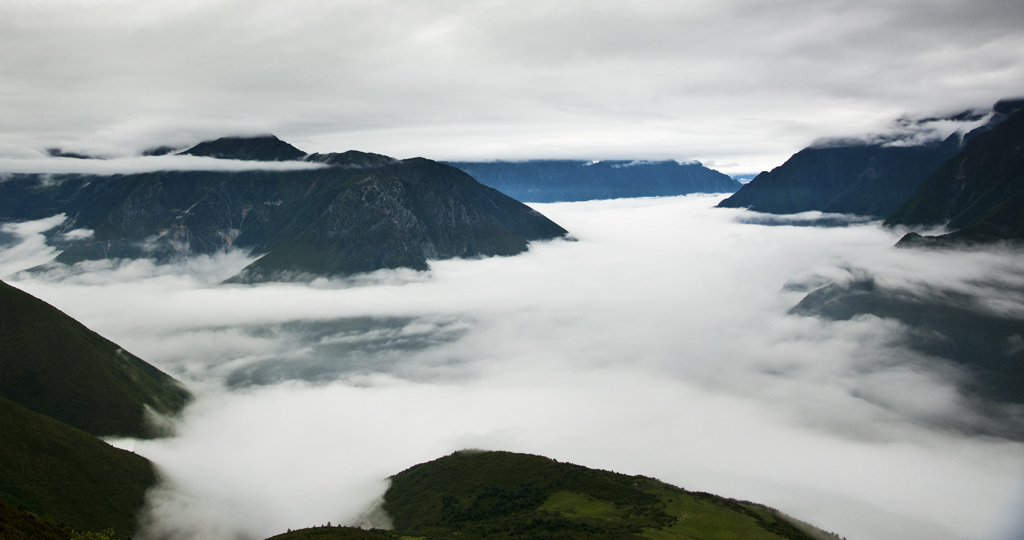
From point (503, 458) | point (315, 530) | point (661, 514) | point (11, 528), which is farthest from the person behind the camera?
point (503, 458)

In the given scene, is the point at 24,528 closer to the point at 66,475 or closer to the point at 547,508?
the point at 66,475

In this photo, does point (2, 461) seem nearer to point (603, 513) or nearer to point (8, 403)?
point (8, 403)

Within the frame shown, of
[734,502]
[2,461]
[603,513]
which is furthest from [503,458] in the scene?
[2,461]

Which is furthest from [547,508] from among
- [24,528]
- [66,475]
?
[66,475]

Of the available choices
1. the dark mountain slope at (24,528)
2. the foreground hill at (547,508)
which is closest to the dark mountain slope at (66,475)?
the dark mountain slope at (24,528)

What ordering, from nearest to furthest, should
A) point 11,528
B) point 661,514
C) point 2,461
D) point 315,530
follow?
point 11,528
point 315,530
point 661,514
point 2,461

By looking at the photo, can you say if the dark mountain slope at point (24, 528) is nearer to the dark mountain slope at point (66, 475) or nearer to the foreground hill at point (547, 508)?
the dark mountain slope at point (66, 475)
